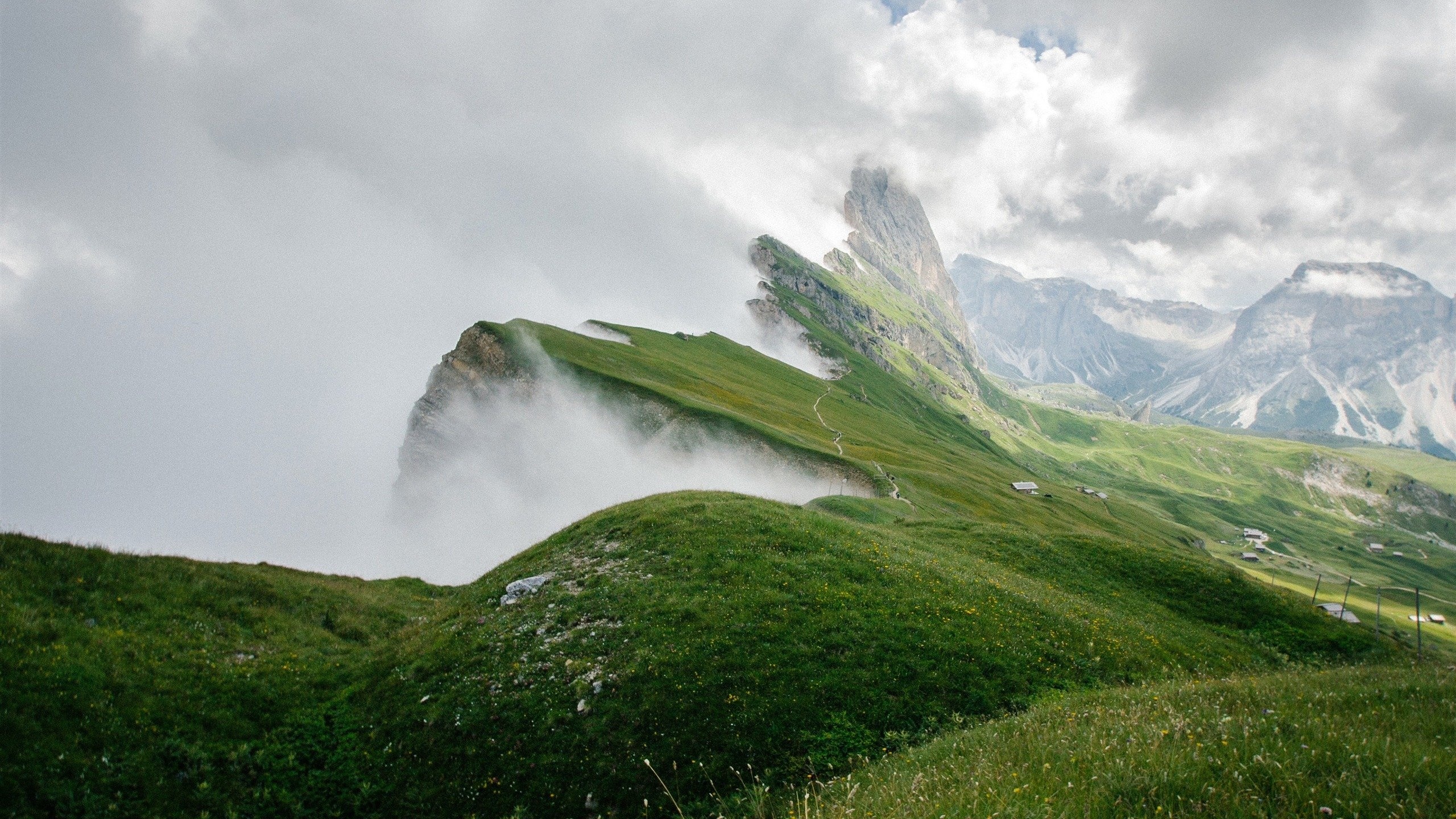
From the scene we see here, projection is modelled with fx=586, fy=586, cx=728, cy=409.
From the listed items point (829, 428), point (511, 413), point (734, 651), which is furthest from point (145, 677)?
point (829, 428)

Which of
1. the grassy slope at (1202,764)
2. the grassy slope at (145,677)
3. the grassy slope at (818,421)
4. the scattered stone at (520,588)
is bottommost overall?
Result: the grassy slope at (145,677)

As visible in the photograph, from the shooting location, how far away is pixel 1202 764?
23.6 ft

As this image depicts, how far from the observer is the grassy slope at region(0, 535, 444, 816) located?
12.6 metres

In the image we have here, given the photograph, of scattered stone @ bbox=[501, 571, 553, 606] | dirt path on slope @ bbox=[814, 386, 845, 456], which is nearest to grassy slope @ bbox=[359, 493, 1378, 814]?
scattered stone @ bbox=[501, 571, 553, 606]

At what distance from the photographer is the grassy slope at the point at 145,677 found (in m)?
12.6

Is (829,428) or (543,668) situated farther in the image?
(829,428)

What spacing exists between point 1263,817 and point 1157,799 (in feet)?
2.99

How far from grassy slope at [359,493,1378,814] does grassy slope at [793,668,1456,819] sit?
4.41m

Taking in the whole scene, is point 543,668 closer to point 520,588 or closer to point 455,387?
point 520,588

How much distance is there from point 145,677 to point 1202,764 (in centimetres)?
2266

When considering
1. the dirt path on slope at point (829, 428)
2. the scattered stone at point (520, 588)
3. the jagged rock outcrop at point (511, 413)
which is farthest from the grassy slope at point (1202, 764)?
the dirt path on slope at point (829, 428)

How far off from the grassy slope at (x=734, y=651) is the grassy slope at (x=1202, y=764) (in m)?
4.41

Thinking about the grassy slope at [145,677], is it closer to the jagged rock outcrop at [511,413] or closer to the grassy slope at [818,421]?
the grassy slope at [818,421]

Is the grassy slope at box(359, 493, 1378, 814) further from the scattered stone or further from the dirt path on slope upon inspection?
the dirt path on slope
